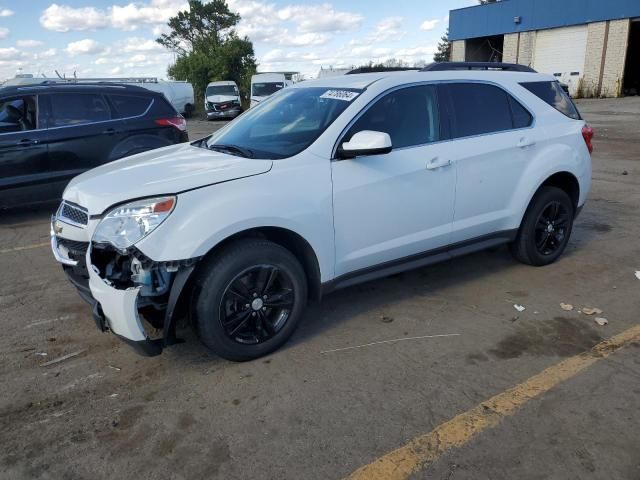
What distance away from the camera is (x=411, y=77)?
4.15 meters

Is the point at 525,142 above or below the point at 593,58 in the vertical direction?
below

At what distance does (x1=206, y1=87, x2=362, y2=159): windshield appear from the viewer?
3.76 meters

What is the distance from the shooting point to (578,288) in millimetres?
4672

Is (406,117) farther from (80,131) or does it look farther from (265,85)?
(265,85)

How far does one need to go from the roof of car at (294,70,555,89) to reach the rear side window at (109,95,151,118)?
151 inches

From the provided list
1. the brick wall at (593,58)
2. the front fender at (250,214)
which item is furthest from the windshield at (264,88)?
the front fender at (250,214)

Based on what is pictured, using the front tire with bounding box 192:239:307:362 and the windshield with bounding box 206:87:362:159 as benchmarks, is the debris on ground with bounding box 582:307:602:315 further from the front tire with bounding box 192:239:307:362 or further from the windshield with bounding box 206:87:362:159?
the windshield with bounding box 206:87:362:159

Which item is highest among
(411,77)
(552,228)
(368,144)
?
(411,77)

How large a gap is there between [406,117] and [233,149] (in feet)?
4.27

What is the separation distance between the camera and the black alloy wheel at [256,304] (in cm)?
332

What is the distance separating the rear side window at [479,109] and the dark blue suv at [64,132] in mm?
4775

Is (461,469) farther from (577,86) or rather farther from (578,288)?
(577,86)

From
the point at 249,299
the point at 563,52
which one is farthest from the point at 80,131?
the point at 563,52

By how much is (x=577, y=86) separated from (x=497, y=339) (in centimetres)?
Result: 3010
